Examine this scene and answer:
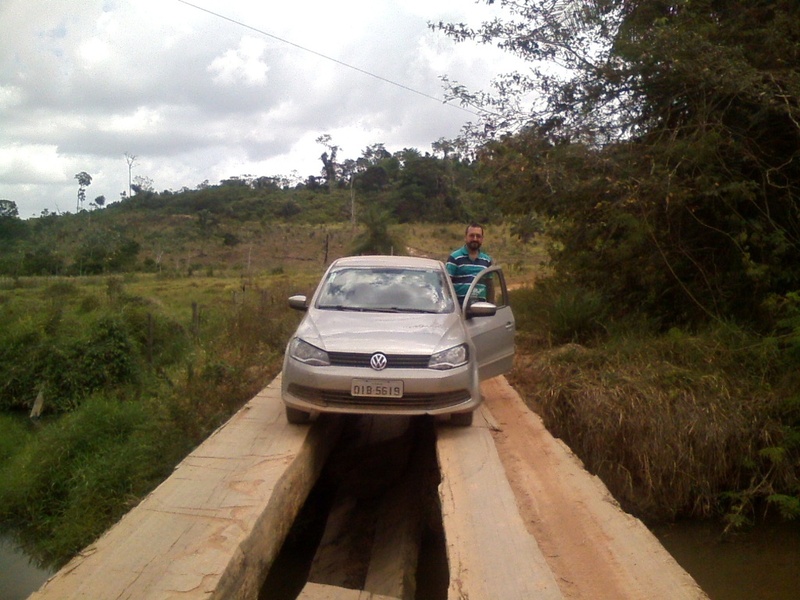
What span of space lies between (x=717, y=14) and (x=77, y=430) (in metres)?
9.93

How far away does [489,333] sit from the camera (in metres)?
7.07

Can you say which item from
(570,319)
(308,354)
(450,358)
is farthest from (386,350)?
(570,319)

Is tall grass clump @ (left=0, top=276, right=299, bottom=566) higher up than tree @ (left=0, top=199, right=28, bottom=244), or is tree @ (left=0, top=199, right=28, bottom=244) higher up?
tree @ (left=0, top=199, right=28, bottom=244)

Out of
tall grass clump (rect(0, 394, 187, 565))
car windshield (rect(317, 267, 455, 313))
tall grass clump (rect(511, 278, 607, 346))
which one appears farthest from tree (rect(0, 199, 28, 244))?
car windshield (rect(317, 267, 455, 313))

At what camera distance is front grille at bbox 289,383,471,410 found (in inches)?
217

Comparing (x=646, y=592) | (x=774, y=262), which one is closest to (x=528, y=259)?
(x=774, y=262)

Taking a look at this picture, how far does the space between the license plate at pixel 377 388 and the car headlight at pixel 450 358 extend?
1.08 feet

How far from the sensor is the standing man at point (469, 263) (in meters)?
7.74

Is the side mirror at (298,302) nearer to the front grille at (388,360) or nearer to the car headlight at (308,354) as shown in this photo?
the car headlight at (308,354)

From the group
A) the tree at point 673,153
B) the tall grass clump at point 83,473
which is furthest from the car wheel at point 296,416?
the tree at point 673,153

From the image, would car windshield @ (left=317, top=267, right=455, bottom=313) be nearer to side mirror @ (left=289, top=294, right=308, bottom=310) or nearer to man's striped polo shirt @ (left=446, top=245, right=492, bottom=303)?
side mirror @ (left=289, top=294, right=308, bottom=310)

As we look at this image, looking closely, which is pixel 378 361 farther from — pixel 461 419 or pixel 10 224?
pixel 10 224

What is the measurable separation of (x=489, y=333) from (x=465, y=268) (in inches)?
40.5

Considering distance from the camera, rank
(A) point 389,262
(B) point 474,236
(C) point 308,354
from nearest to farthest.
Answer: (C) point 308,354
(A) point 389,262
(B) point 474,236
